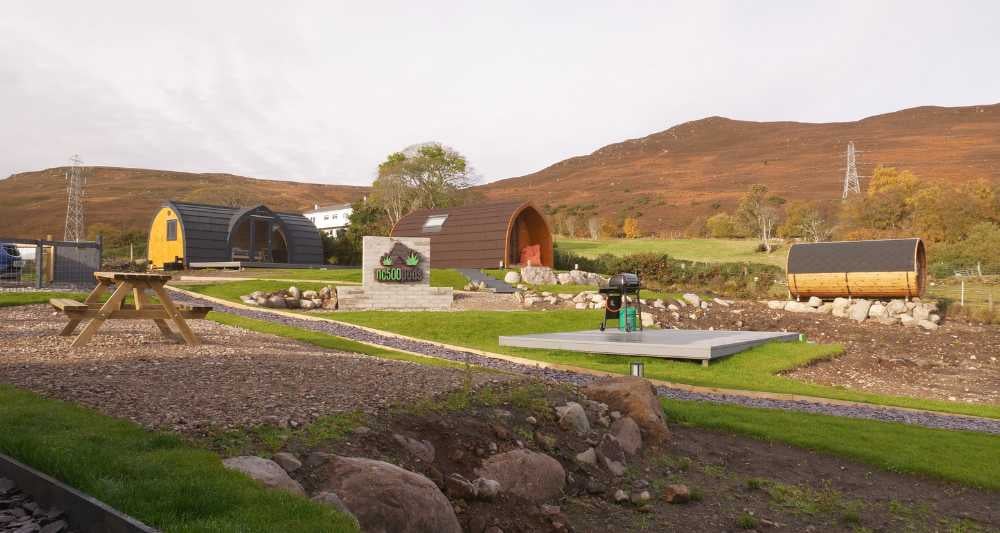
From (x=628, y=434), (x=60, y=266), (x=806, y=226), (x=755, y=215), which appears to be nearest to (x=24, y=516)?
(x=628, y=434)

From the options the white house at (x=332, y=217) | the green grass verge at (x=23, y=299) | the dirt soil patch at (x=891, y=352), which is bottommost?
the dirt soil patch at (x=891, y=352)

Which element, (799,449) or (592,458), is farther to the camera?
(799,449)

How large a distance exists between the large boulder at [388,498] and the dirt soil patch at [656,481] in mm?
292

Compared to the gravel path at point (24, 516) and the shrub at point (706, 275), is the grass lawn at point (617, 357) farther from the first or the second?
the shrub at point (706, 275)

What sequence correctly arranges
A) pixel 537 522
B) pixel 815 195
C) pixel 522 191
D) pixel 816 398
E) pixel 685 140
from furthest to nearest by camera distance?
pixel 685 140 < pixel 522 191 < pixel 815 195 < pixel 816 398 < pixel 537 522

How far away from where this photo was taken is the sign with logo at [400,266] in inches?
968

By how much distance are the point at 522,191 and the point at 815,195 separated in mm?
57046

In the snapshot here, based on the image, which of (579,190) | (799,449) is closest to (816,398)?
(799,449)

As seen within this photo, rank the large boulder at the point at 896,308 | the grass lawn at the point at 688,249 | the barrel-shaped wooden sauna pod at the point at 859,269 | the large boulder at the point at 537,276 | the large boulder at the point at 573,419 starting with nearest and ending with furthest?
the large boulder at the point at 573,419
the large boulder at the point at 896,308
the barrel-shaped wooden sauna pod at the point at 859,269
the large boulder at the point at 537,276
the grass lawn at the point at 688,249

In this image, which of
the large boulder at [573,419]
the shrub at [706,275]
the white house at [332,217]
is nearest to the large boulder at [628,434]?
the large boulder at [573,419]

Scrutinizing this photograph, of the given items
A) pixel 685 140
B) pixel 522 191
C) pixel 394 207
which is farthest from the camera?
pixel 685 140

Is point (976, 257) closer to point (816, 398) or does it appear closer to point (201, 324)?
point (816, 398)

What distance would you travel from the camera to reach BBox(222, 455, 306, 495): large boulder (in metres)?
4.53

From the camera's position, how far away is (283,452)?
5285 mm
